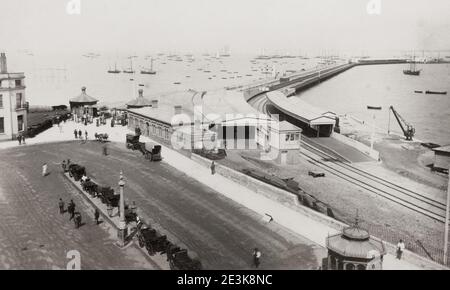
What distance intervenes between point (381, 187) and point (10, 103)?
38.1m

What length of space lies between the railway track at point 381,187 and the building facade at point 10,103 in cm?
3063

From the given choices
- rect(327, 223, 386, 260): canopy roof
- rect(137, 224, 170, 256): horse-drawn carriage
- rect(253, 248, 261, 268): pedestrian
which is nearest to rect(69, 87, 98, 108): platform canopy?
rect(137, 224, 170, 256): horse-drawn carriage

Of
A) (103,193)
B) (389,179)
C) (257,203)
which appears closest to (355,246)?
(257,203)

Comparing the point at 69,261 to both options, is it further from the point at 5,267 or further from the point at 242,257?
the point at 242,257

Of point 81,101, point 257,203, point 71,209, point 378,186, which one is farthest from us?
point 81,101

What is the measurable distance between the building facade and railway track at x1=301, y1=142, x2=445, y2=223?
30.6 metres

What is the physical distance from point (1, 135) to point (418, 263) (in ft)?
141

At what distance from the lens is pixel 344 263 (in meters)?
18.6

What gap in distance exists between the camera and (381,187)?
132ft

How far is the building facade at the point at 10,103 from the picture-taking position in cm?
5003

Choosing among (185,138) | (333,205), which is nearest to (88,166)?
(185,138)

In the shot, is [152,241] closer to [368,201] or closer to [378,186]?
[368,201]

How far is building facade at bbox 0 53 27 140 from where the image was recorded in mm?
50031

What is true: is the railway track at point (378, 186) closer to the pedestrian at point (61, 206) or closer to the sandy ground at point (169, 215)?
the sandy ground at point (169, 215)
